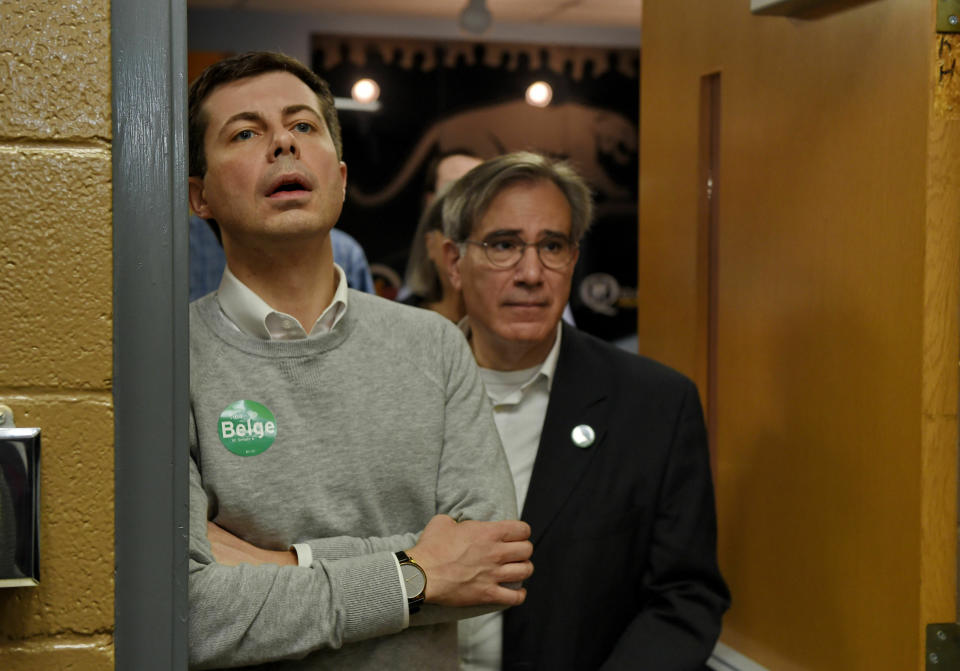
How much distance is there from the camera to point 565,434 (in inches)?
77.6

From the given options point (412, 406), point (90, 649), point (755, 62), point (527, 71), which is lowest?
point (90, 649)

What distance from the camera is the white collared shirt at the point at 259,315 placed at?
4.63 ft

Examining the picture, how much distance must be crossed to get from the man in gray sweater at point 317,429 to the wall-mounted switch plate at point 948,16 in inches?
36.6

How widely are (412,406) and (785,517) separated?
1108 millimetres

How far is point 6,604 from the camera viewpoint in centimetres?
103

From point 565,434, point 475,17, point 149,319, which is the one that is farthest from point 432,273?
point 475,17

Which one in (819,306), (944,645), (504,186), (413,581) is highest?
(504,186)

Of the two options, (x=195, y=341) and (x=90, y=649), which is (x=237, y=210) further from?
(x=90, y=649)

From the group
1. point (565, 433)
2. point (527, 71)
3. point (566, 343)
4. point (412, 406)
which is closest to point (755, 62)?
point (566, 343)

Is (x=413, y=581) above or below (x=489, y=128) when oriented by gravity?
below

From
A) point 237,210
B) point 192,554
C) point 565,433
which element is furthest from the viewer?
point 565,433

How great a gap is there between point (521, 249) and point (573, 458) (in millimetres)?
401

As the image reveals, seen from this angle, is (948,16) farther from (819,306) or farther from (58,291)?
(58,291)

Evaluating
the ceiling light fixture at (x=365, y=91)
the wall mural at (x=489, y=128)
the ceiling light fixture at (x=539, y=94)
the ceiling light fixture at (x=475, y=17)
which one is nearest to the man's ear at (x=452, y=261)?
the ceiling light fixture at (x=475, y=17)
